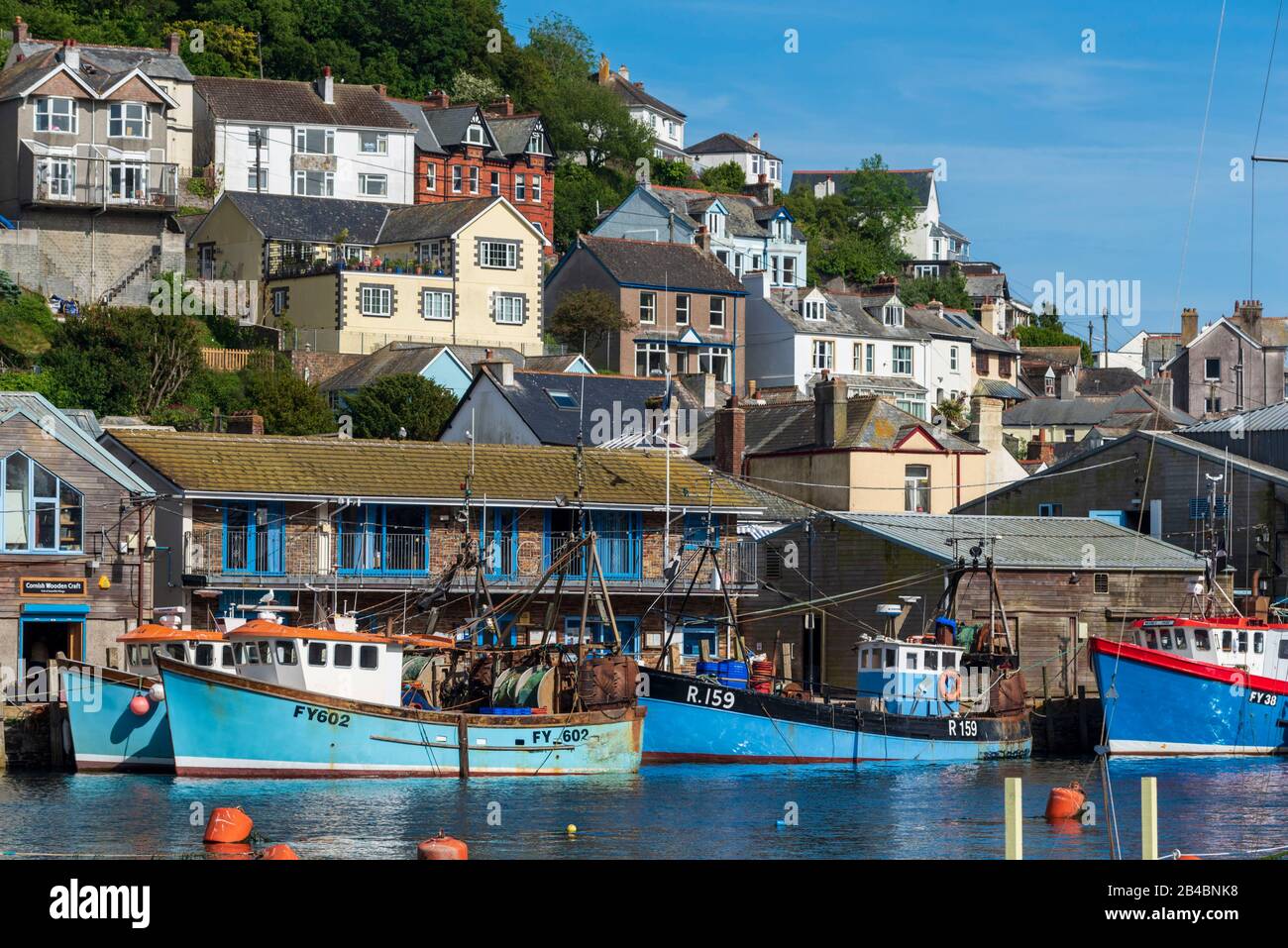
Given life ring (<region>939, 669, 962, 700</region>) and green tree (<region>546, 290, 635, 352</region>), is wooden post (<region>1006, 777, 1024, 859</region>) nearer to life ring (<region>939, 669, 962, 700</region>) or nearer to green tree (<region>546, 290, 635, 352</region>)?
life ring (<region>939, 669, 962, 700</region>)

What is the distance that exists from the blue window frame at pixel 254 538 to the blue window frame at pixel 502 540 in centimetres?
560

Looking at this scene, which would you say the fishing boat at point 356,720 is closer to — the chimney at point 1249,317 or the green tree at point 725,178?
the chimney at point 1249,317

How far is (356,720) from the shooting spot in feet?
139

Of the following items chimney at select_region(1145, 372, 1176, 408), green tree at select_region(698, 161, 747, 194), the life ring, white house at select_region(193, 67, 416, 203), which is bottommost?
the life ring

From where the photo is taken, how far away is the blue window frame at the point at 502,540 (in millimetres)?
53438

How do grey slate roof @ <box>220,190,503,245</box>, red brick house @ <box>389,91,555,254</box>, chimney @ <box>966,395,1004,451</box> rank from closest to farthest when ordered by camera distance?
chimney @ <box>966,395,1004,451</box>
grey slate roof @ <box>220,190,503,245</box>
red brick house @ <box>389,91,555,254</box>

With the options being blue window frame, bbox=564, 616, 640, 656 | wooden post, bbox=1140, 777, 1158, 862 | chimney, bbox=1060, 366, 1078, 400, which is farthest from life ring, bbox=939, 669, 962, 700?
chimney, bbox=1060, 366, 1078, 400

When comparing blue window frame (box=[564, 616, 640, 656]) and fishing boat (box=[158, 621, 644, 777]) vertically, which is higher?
blue window frame (box=[564, 616, 640, 656])

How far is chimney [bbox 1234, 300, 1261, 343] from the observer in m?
112

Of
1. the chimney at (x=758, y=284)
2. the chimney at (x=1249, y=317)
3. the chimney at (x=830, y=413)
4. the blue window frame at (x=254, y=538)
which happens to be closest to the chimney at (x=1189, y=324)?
the chimney at (x=1249, y=317)

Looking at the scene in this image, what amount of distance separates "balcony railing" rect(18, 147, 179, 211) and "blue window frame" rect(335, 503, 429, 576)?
3550 cm
